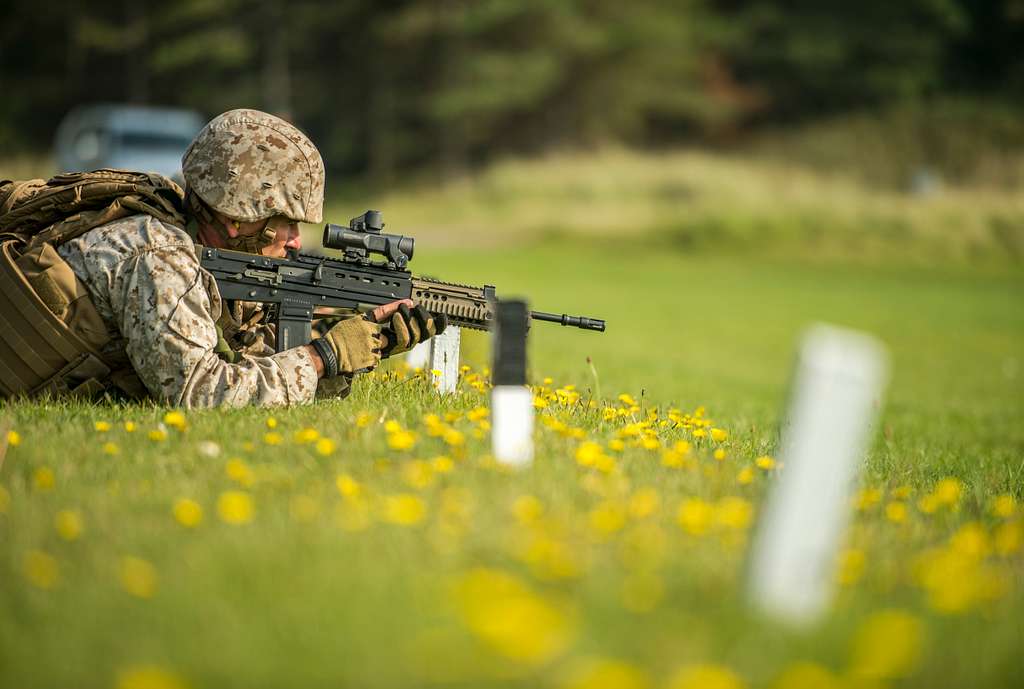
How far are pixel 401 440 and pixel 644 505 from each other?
3.72 ft

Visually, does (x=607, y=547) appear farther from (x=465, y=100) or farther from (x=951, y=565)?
(x=465, y=100)

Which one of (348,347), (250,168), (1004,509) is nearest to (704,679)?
(1004,509)

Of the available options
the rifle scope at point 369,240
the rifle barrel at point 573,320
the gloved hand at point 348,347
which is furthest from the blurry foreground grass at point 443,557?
the rifle scope at point 369,240

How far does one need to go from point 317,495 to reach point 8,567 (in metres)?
1.07

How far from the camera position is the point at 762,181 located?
3609 centimetres

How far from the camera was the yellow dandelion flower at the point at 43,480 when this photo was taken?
12.1ft

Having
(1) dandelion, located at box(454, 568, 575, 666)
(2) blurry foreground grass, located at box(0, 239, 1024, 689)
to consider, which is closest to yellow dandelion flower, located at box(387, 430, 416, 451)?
(2) blurry foreground grass, located at box(0, 239, 1024, 689)

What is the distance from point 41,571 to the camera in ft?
9.46

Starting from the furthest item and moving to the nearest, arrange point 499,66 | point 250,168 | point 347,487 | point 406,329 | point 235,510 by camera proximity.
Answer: point 499,66 → point 406,329 → point 250,168 → point 347,487 → point 235,510

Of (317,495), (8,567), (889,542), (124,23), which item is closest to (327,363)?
(317,495)

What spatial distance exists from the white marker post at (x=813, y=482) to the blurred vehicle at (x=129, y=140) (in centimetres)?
2177

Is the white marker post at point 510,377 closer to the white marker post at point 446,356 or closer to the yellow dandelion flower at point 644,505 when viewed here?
the yellow dandelion flower at point 644,505

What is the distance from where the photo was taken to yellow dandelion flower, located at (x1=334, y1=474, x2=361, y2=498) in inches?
140

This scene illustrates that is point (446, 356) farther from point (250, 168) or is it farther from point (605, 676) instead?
point (605, 676)
